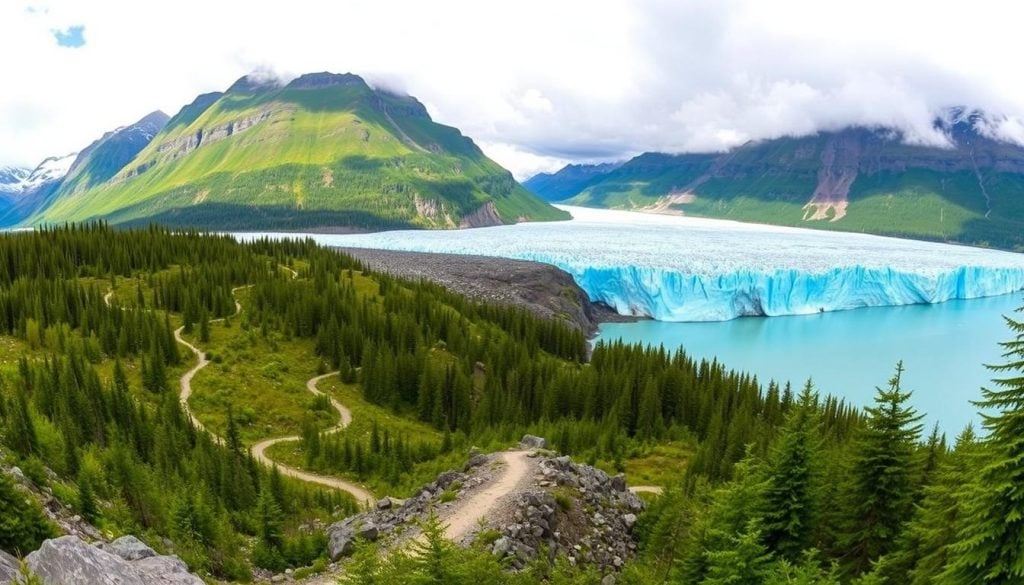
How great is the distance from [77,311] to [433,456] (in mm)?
45805

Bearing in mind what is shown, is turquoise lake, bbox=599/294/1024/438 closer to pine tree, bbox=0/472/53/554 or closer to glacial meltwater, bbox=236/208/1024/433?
glacial meltwater, bbox=236/208/1024/433

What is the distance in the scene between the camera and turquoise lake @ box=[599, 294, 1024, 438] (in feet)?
253

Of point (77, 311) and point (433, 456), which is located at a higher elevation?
point (77, 311)

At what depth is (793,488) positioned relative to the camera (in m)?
18.3

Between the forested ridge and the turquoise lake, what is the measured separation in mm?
13420

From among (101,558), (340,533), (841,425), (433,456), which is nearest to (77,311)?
(433,456)

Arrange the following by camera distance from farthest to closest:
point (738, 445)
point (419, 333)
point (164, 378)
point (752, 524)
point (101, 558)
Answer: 1. point (419, 333)
2. point (164, 378)
3. point (738, 445)
4. point (752, 524)
5. point (101, 558)

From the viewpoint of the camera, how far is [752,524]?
15.0m

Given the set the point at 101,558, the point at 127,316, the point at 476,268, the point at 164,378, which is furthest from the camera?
the point at 476,268

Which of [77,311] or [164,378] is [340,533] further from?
[77,311]

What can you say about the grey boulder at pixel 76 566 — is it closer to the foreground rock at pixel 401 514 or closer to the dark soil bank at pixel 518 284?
the foreground rock at pixel 401 514

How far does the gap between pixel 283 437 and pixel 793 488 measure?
41.2 meters

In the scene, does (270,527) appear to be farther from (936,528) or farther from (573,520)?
(936,528)

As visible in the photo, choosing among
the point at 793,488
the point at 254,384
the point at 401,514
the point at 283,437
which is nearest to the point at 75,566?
the point at 401,514
